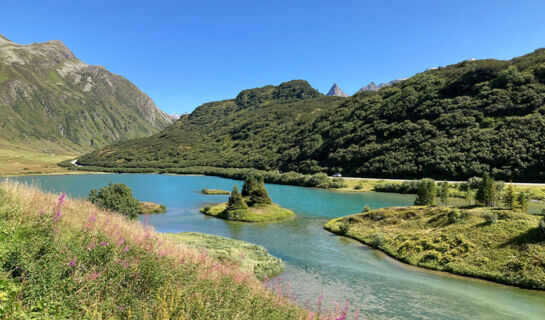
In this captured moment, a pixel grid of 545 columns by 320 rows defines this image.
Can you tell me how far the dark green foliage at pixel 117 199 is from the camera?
141 ft

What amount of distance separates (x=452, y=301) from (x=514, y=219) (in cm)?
1455

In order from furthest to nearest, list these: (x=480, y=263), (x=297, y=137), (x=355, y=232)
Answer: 1. (x=297, y=137)
2. (x=355, y=232)
3. (x=480, y=263)

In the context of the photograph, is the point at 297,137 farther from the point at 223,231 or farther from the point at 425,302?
the point at 425,302

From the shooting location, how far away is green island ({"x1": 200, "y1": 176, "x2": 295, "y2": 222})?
178 feet

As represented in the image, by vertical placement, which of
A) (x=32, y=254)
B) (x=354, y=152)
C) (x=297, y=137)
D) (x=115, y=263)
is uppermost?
(x=297, y=137)

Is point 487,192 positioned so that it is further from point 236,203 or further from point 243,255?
point 236,203

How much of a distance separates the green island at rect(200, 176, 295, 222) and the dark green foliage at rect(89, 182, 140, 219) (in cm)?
1662

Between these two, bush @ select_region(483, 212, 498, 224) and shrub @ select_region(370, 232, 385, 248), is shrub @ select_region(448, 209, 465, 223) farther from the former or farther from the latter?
shrub @ select_region(370, 232, 385, 248)

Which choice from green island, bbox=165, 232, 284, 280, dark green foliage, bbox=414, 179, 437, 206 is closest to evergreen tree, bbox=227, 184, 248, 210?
green island, bbox=165, 232, 284, 280

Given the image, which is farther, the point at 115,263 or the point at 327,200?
the point at 327,200

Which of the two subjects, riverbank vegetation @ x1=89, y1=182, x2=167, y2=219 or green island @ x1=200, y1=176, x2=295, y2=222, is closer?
riverbank vegetation @ x1=89, y1=182, x2=167, y2=219

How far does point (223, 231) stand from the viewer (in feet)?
150

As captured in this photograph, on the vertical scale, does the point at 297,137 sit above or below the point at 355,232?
above

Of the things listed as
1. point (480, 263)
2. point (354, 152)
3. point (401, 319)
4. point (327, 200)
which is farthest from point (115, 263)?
point (354, 152)
